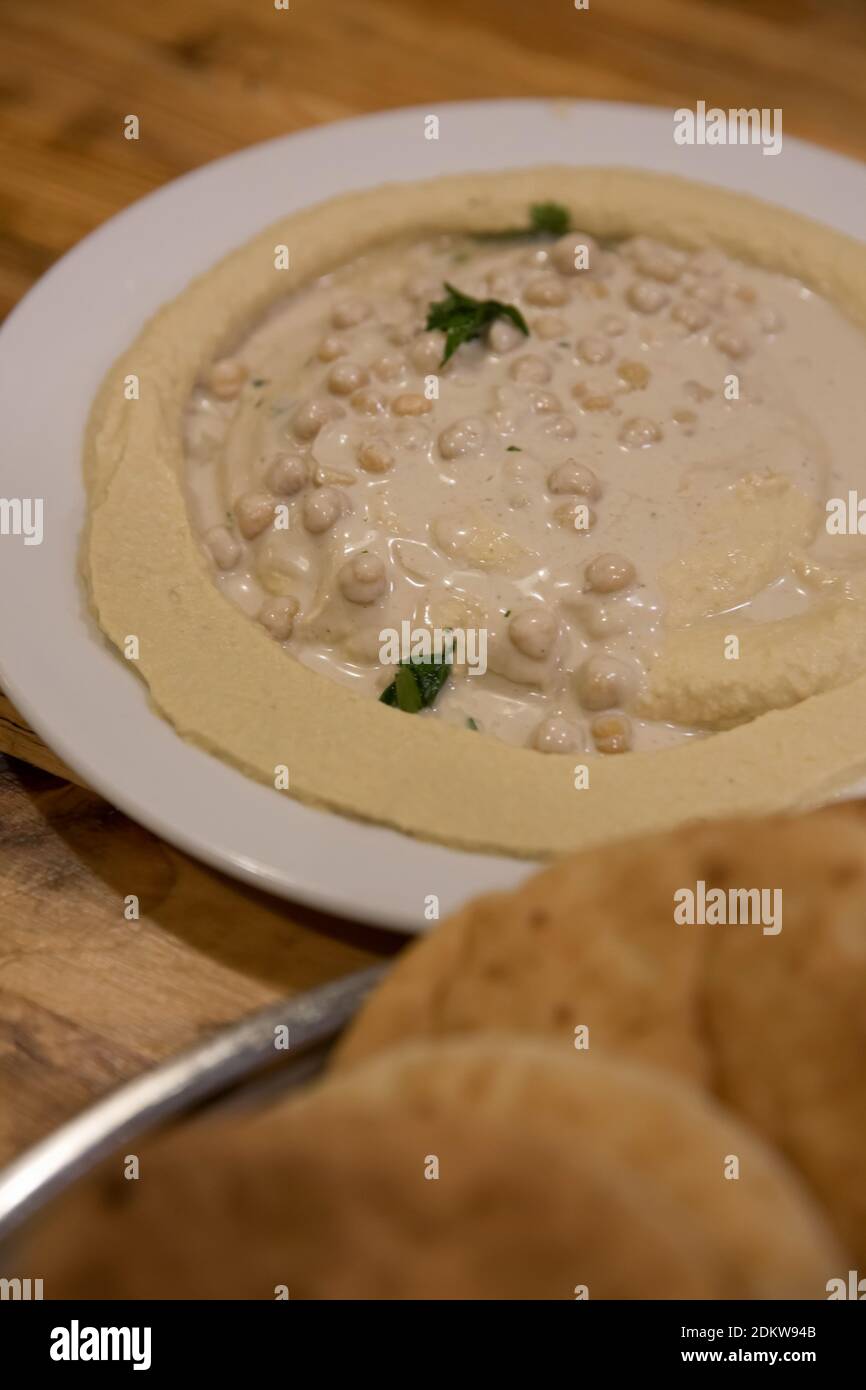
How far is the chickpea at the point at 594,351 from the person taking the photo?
3.23 metres

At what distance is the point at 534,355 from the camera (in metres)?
3.22

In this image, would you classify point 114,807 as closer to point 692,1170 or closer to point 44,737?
point 44,737

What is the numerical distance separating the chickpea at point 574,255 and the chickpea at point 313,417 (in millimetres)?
816

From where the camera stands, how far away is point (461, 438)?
300 cm

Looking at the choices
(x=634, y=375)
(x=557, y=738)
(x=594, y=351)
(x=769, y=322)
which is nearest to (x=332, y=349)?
(x=594, y=351)

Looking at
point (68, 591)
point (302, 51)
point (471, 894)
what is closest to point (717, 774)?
point (471, 894)

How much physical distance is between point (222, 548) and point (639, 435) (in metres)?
1.00

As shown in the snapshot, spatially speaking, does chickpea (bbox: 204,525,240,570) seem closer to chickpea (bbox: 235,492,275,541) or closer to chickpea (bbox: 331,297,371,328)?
chickpea (bbox: 235,492,275,541)

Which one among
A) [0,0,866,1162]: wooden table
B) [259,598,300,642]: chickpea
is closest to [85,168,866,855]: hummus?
[259,598,300,642]: chickpea

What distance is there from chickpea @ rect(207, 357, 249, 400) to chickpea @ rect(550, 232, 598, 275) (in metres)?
0.91

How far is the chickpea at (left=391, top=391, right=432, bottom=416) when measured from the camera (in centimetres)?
309

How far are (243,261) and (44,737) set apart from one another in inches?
62.9

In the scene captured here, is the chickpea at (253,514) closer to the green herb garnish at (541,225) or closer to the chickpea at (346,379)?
the chickpea at (346,379)

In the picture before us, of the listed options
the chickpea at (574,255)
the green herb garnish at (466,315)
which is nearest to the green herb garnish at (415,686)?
the green herb garnish at (466,315)
